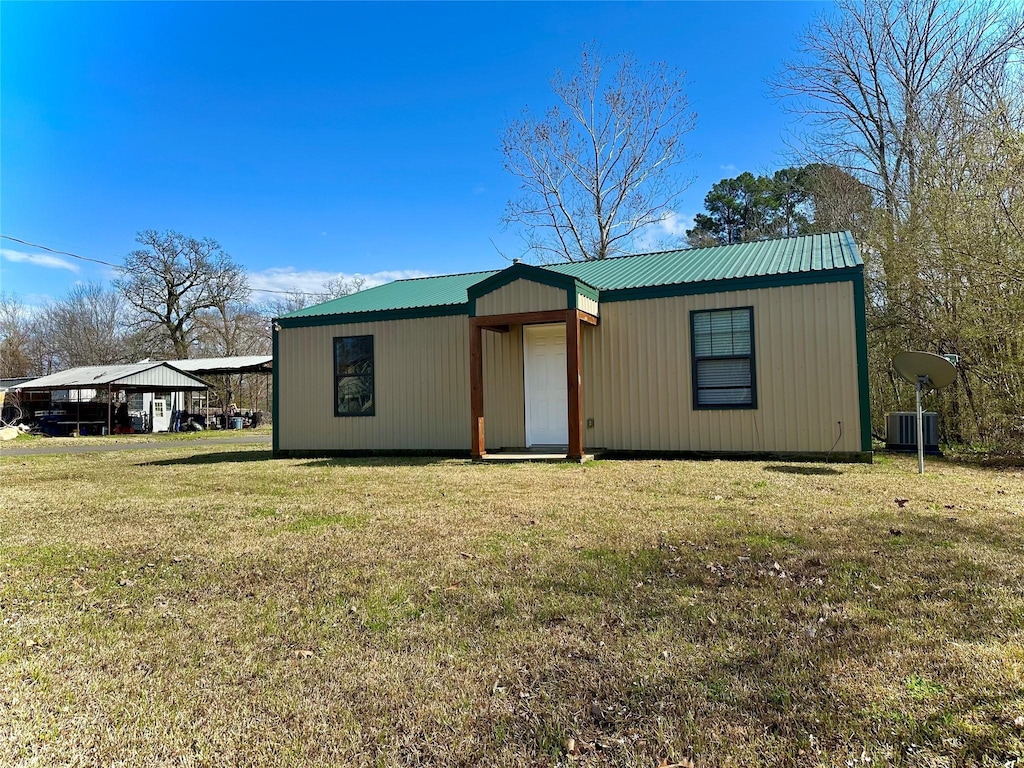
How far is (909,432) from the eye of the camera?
30.6 ft

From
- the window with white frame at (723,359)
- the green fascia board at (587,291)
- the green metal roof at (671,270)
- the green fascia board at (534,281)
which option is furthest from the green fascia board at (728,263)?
the green fascia board at (534,281)

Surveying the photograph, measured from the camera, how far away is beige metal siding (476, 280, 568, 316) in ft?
29.1

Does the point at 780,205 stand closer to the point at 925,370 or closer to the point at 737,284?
the point at 737,284

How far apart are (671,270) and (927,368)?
4.02m

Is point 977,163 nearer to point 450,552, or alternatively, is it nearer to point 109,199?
point 450,552

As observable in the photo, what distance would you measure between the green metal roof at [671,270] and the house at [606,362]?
53 millimetres

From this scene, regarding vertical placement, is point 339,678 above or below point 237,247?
below

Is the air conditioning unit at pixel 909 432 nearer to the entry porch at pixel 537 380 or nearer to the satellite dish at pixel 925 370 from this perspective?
the satellite dish at pixel 925 370

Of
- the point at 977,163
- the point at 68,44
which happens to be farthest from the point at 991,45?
the point at 68,44

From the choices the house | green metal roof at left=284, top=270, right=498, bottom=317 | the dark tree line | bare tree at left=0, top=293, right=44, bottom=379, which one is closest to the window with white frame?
the house

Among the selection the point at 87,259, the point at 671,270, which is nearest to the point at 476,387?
the point at 671,270

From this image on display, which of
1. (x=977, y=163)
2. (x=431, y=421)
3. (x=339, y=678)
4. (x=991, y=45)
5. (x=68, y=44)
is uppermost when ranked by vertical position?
(x=991, y=45)

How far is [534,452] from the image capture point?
9.53 meters

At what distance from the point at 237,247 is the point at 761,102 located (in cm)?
2734
